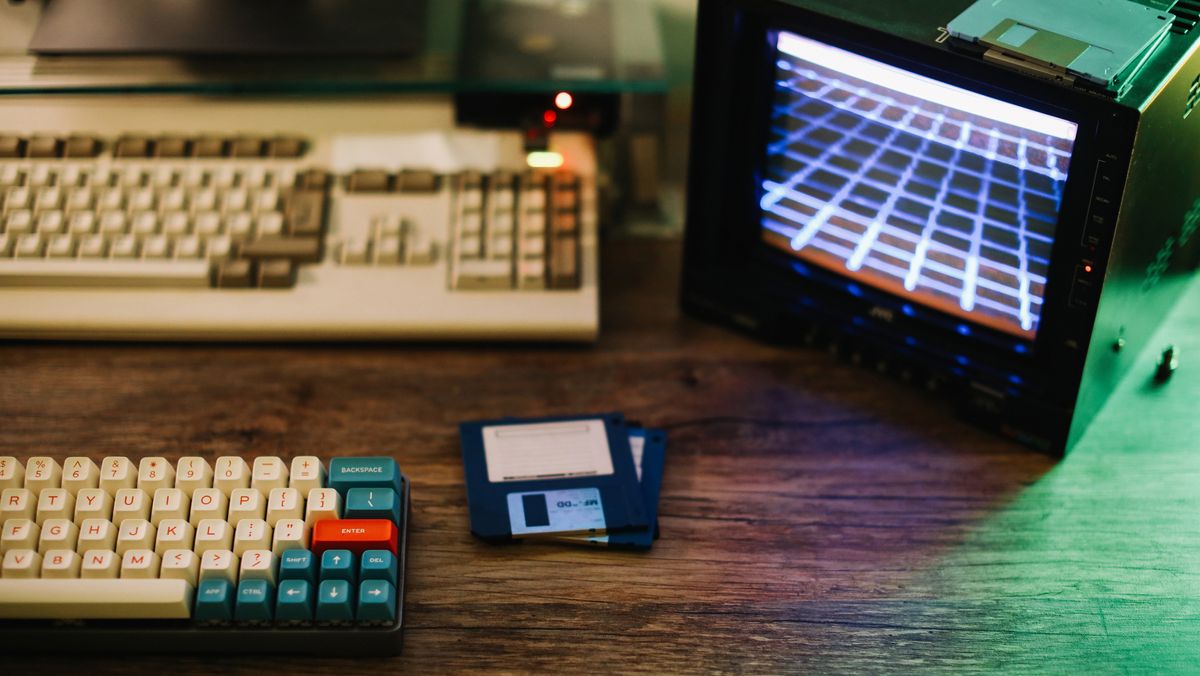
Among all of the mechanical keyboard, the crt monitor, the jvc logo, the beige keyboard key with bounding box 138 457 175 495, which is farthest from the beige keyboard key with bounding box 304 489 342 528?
the jvc logo

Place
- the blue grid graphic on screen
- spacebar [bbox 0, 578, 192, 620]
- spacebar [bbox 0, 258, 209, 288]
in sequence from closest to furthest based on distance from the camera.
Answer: spacebar [bbox 0, 578, 192, 620] → the blue grid graphic on screen → spacebar [bbox 0, 258, 209, 288]

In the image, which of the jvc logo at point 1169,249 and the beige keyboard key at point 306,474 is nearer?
the beige keyboard key at point 306,474

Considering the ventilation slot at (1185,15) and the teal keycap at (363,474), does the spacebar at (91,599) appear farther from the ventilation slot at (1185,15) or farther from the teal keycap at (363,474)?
the ventilation slot at (1185,15)

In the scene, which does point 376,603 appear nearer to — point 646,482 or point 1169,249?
point 646,482

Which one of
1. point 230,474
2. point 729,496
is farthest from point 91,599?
point 729,496

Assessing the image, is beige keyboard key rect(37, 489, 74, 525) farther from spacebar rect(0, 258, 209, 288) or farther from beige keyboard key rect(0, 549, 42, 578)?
spacebar rect(0, 258, 209, 288)

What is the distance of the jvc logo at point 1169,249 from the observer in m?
1.00

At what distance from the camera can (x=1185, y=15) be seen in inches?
35.6

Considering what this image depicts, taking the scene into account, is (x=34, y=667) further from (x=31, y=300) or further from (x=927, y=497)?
(x=927, y=497)

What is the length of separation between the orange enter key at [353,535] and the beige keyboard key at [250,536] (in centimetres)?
3

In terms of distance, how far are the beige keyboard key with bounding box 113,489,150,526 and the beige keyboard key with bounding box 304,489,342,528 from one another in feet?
0.38

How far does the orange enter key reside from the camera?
0.85m

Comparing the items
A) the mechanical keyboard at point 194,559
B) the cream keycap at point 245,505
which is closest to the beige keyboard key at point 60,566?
the mechanical keyboard at point 194,559

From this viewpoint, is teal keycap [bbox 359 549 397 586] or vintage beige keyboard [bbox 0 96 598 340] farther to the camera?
vintage beige keyboard [bbox 0 96 598 340]
